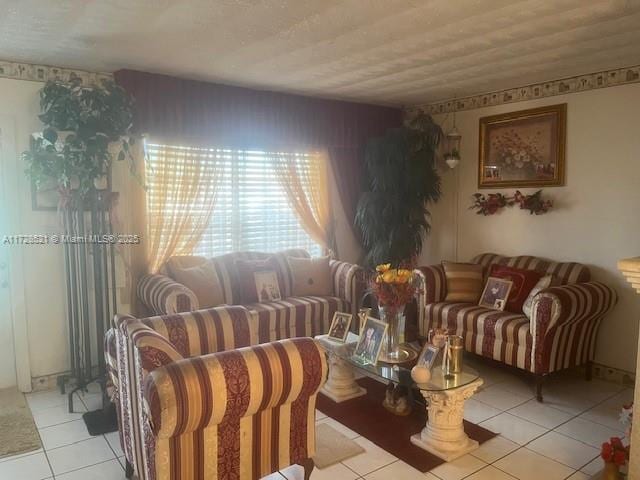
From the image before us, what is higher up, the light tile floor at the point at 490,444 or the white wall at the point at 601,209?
the white wall at the point at 601,209

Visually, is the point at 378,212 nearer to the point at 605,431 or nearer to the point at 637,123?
the point at 637,123

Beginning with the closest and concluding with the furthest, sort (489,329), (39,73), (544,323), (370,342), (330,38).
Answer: (330,38)
(370,342)
(544,323)
(39,73)
(489,329)

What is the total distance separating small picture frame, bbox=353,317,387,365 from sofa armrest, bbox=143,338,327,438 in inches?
38.6

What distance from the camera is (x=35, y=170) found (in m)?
3.33

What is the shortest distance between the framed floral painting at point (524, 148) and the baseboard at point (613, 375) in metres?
1.60

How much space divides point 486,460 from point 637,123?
9.35 feet

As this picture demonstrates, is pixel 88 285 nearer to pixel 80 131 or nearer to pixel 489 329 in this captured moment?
pixel 80 131

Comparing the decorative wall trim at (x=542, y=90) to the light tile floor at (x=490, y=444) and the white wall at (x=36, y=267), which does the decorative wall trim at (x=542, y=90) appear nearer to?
the light tile floor at (x=490, y=444)

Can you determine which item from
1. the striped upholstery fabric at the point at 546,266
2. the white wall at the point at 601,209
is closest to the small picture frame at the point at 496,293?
the striped upholstery fabric at the point at 546,266

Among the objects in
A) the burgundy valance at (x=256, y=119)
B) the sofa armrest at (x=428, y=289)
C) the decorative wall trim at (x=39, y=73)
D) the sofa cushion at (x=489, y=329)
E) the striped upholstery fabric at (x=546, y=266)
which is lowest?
the sofa cushion at (x=489, y=329)

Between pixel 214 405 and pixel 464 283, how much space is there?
3.12 metres

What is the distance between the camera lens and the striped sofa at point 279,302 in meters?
3.65

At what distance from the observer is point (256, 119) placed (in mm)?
4598

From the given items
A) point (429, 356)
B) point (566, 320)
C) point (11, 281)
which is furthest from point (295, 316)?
point (11, 281)
